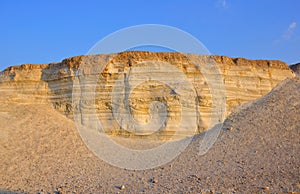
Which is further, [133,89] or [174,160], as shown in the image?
[133,89]

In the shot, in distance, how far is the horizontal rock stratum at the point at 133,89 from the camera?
1598 cm

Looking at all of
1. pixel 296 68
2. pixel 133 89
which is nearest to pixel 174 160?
pixel 133 89

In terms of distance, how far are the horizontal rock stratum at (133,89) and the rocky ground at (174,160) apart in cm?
117

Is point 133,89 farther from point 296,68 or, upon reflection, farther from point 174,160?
point 296,68

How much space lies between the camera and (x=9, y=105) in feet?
52.8

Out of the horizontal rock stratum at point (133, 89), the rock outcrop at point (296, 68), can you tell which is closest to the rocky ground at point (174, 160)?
the horizontal rock stratum at point (133, 89)

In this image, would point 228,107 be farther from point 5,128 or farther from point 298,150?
point 5,128

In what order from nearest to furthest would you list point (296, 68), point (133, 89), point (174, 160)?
point (174, 160)
point (133, 89)
point (296, 68)

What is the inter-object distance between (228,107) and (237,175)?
7.63 m

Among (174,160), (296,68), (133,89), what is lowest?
(174,160)

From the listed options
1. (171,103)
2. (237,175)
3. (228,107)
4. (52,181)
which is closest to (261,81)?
(228,107)

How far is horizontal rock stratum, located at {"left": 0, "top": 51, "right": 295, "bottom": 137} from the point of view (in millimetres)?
15984

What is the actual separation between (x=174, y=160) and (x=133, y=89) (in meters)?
5.05

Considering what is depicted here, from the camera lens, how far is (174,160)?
11.8 metres
